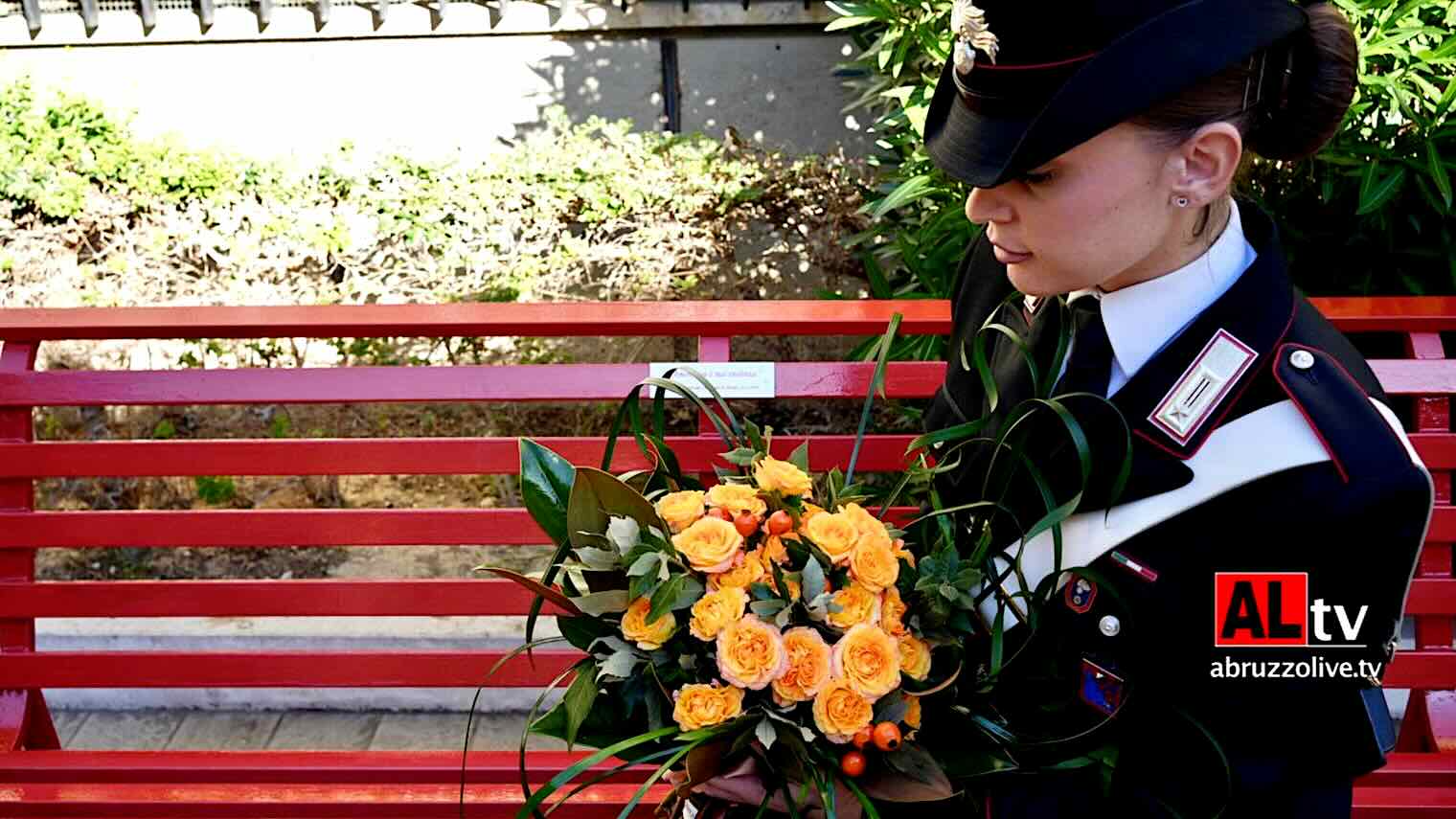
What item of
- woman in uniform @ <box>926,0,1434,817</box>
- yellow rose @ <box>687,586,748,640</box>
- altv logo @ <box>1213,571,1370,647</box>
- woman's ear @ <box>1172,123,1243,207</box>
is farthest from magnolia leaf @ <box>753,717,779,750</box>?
woman's ear @ <box>1172,123,1243,207</box>

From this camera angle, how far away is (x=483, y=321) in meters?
2.79

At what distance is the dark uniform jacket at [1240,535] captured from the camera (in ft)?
5.31

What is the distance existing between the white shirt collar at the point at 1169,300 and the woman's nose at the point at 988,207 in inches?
7.8

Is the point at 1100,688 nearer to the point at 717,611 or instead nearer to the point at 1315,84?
the point at 717,611

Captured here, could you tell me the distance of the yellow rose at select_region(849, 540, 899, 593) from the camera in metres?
1.73

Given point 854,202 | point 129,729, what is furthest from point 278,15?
point 129,729

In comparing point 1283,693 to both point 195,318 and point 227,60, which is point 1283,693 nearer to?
point 195,318

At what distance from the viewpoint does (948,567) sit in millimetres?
1808

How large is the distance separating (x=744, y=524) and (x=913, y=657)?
0.26 meters

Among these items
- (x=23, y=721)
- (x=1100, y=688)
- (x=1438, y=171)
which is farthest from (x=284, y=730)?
(x=1438, y=171)

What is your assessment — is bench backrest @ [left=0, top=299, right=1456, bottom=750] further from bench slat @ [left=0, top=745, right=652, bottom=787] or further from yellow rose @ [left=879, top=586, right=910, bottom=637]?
yellow rose @ [left=879, top=586, right=910, bottom=637]

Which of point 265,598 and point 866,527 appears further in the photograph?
point 265,598

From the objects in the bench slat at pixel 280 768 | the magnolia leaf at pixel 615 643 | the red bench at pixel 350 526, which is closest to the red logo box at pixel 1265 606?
the magnolia leaf at pixel 615 643

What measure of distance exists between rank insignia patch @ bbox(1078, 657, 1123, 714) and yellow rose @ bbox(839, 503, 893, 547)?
29cm
